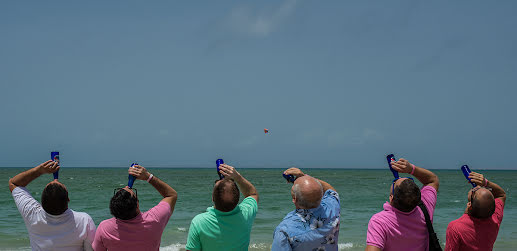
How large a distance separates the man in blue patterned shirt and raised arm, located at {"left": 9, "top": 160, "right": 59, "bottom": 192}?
1.69 m

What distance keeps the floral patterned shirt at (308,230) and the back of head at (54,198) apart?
1517 millimetres

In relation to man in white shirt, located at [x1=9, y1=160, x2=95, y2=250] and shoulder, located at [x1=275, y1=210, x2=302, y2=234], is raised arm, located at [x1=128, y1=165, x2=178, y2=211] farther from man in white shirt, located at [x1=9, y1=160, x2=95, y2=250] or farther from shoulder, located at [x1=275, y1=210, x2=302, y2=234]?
shoulder, located at [x1=275, y1=210, x2=302, y2=234]

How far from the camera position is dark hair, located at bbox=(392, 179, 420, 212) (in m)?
3.26

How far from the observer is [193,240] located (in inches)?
138

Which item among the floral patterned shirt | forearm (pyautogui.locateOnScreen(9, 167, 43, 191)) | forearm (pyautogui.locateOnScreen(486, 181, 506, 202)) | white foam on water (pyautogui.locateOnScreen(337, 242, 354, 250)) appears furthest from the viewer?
white foam on water (pyautogui.locateOnScreen(337, 242, 354, 250))

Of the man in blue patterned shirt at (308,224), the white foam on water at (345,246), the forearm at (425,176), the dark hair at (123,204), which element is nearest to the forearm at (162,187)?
the dark hair at (123,204)

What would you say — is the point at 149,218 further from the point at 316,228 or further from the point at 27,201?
the point at 316,228

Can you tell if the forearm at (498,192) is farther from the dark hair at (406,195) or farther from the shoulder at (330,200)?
the shoulder at (330,200)

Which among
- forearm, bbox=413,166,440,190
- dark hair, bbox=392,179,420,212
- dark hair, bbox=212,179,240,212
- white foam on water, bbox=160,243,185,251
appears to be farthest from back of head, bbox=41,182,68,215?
white foam on water, bbox=160,243,185,251

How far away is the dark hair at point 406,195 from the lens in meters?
3.26

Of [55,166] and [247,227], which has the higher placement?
[55,166]

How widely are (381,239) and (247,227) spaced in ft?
3.11

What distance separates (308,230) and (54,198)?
1766mm

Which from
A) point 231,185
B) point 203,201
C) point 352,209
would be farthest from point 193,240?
point 203,201
